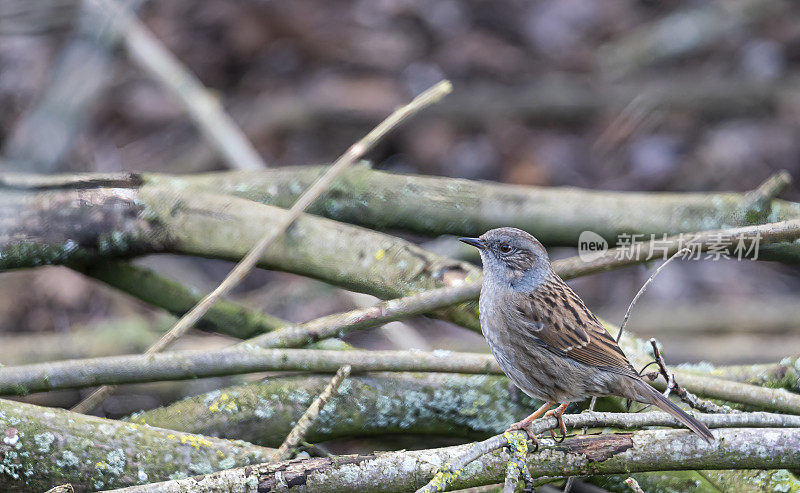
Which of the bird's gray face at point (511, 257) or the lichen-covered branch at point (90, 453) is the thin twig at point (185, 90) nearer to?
the bird's gray face at point (511, 257)

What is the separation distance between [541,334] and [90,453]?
169cm

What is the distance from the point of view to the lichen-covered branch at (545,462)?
8.13ft

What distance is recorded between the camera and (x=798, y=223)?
10.5 ft

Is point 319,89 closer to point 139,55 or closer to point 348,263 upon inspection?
point 139,55

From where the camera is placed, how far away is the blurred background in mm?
6152

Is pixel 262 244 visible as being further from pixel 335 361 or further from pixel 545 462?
pixel 545 462

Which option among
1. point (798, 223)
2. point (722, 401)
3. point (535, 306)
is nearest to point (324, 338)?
point (535, 306)

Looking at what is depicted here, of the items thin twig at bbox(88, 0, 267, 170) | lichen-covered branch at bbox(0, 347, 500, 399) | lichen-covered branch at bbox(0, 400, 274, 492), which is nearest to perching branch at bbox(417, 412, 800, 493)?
lichen-covered branch at bbox(0, 347, 500, 399)

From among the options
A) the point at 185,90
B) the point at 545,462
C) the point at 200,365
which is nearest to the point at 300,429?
the point at 200,365

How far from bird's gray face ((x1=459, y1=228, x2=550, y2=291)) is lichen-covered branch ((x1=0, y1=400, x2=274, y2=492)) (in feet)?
3.84

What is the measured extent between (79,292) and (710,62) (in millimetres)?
5886

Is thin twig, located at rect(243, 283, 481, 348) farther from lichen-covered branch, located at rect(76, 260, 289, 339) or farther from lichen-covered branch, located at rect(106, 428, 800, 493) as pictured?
lichen-covered branch, located at rect(106, 428, 800, 493)

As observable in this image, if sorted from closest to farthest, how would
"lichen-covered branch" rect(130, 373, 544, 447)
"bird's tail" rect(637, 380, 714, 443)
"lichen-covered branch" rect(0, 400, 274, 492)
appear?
"bird's tail" rect(637, 380, 714, 443) < "lichen-covered branch" rect(0, 400, 274, 492) < "lichen-covered branch" rect(130, 373, 544, 447)

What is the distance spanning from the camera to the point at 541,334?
332 centimetres
